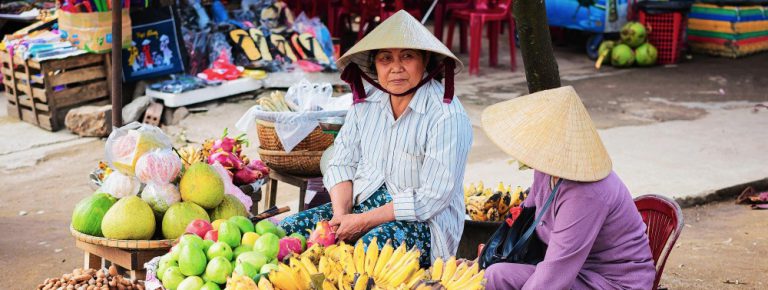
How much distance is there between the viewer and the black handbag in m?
3.05

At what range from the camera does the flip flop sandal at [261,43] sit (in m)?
8.34

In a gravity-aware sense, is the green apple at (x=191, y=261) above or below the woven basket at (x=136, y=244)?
above

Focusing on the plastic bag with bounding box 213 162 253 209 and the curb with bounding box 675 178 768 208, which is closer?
the plastic bag with bounding box 213 162 253 209

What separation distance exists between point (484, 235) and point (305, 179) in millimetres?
1035

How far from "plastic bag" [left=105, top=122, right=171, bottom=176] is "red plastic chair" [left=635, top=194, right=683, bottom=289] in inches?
75.3

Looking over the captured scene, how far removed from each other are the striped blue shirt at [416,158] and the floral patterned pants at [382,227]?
27mm

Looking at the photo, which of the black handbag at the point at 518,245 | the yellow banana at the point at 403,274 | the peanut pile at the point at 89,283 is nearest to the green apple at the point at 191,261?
the peanut pile at the point at 89,283

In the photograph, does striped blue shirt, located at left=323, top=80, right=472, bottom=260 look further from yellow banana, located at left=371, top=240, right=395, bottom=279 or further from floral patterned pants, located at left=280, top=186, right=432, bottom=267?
yellow banana, located at left=371, top=240, right=395, bottom=279

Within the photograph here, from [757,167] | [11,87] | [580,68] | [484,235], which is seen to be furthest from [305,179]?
[580,68]

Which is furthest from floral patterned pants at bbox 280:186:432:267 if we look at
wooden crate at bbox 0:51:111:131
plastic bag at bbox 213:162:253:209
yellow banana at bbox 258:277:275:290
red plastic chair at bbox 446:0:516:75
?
red plastic chair at bbox 446:0:516:75

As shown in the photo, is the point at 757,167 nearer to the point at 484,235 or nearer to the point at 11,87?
the point at 484,235

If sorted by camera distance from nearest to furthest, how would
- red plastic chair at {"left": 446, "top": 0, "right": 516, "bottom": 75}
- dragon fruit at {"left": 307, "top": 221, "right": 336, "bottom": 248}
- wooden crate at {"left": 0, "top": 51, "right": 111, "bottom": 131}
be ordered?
dragon fruit at {"left": 307, "top": 221, "right": 336, "bottom": 248}
wooden crate at {"left": 0, "top": 51, "right": 111, "bottom": 131}
red plastic chair at {"left": 446, "top": 0, "right": 516, "bottom": 75}

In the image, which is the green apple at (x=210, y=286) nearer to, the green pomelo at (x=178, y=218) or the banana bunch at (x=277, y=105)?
the green pomelo at (x=178, y=218)

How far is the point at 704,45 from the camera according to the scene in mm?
10469
